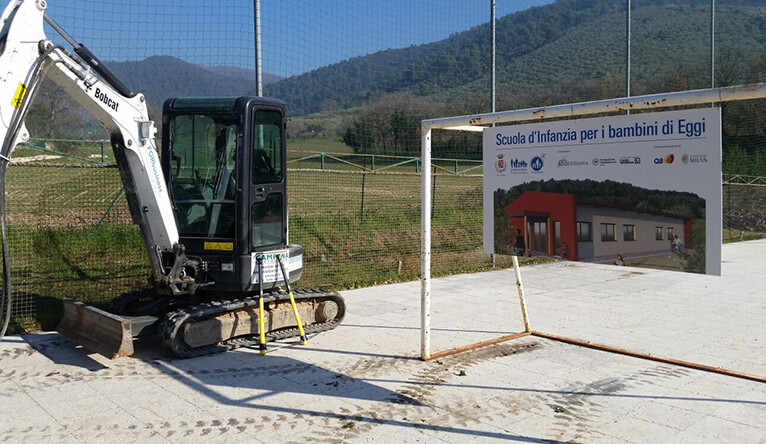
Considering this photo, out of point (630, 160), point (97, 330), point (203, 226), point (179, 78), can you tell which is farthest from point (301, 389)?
point (179, 78)

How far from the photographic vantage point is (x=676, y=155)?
582 centimetres

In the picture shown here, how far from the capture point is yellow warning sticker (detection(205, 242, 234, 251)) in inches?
301

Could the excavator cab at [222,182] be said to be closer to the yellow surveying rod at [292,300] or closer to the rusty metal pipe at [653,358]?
the yellow surveying rod at [292,300]

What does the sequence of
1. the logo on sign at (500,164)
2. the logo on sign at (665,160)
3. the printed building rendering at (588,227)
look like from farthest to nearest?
the logo on sign at (500,164) → the printed building rendering at (588,227) → the logo on sign at (665,160)

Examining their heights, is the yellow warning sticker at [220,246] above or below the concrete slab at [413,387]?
above

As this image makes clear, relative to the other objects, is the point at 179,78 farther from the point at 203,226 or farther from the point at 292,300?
the point at 292,300

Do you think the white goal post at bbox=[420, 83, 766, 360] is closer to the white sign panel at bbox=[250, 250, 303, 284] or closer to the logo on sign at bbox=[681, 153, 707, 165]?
the logo on sign at bbox=[681, 153, 707, 165]

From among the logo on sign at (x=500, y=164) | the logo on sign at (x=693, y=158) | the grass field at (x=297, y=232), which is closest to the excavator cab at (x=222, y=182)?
the grass field at (x=297, y=232)

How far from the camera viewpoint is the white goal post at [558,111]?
5383 millimetres

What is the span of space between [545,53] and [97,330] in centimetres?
3931

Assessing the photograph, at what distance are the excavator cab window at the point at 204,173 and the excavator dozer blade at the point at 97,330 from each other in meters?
1.25

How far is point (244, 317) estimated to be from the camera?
25.7 ft

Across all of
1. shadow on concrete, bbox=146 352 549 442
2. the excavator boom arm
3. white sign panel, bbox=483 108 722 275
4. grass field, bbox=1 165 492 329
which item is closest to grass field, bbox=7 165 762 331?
grass field, bbox=1 165 492 329

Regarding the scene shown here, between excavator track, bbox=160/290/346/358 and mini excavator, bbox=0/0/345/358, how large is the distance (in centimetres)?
2
